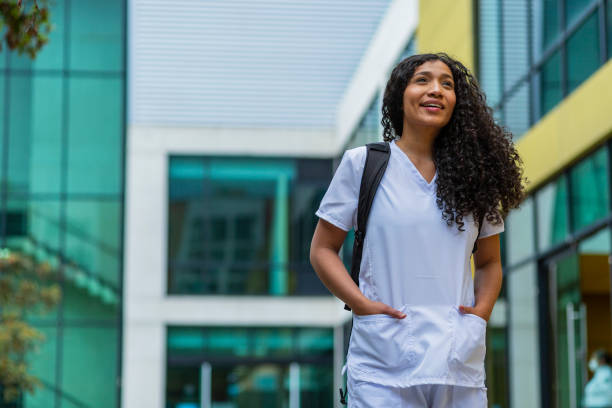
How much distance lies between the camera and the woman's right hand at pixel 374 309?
2.88 m

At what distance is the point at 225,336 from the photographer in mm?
29391

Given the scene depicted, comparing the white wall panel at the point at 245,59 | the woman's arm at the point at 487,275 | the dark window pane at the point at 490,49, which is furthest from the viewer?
the white wall panel at the point at 245,59

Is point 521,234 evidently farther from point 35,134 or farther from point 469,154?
point 35,134

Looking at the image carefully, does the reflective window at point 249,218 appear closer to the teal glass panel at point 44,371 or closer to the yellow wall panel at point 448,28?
the teal glass panel at point 44,371

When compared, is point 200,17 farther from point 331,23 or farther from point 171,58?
point 331,23

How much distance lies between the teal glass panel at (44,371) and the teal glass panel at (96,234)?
5.70 ft

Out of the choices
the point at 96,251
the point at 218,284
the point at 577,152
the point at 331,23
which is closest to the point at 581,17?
the point at 577,152

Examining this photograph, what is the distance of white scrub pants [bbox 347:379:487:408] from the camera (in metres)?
2.83

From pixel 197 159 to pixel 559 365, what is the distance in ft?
58.0

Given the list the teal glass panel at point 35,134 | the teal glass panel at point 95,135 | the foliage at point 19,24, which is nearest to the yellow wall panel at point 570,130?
the foliage at point 19,24

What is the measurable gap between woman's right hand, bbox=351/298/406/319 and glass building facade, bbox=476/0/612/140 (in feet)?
30.4

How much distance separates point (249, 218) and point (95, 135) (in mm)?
6657

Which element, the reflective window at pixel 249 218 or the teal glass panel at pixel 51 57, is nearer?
the teal glass panel at pixel 51 57

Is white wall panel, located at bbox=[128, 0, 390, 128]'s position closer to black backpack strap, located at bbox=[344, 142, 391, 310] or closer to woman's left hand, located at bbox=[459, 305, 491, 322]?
black backpack strap, located at bbox=[344, 142, 391, 310]
